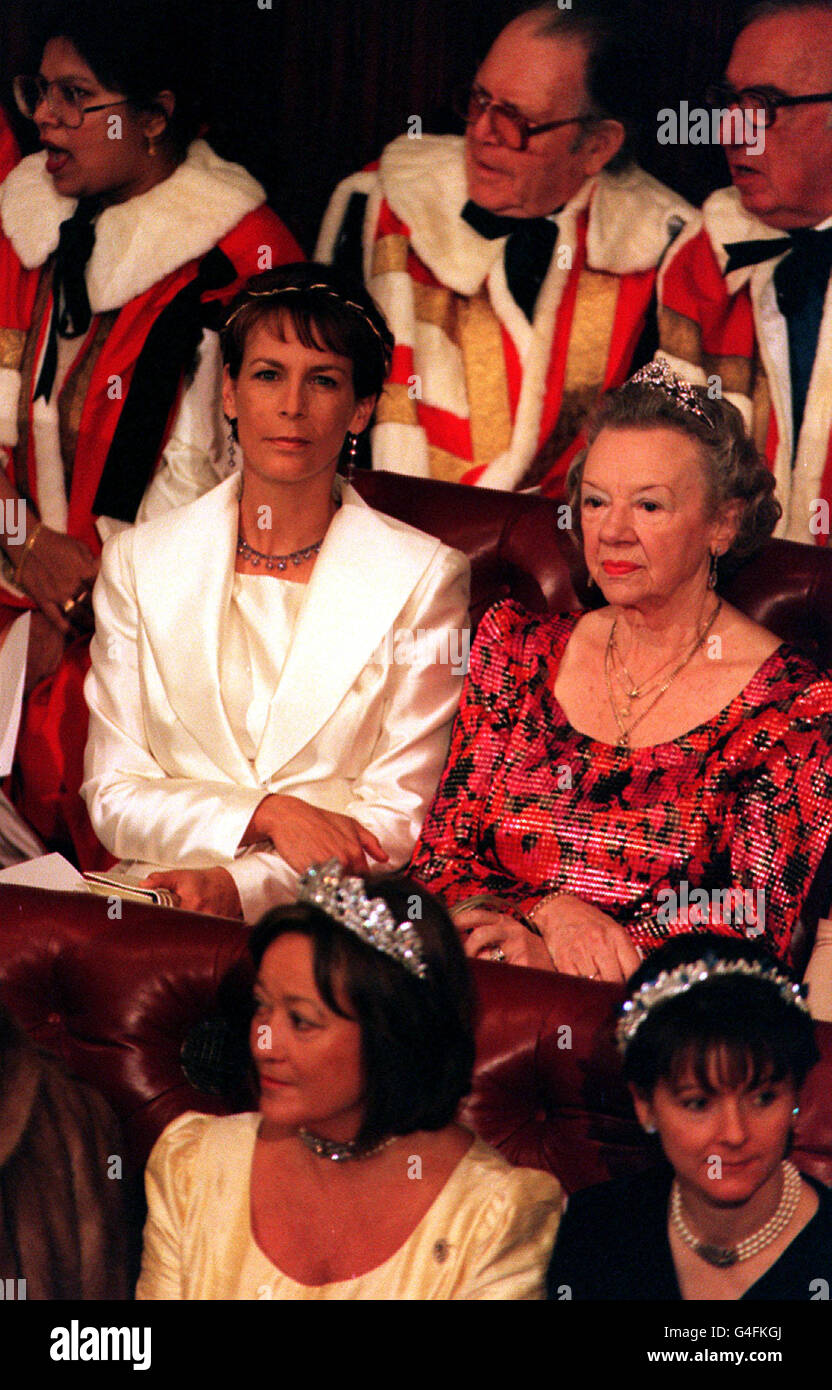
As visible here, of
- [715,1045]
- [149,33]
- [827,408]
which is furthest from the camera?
[149,33]

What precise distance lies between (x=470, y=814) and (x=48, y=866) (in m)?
0.55

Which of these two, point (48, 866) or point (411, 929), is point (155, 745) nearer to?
point (48, 866)

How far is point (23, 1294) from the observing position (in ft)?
5.63

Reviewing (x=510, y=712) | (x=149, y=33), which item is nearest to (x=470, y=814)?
(x=510, y=712)

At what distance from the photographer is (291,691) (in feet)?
8.30

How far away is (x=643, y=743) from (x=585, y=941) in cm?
30

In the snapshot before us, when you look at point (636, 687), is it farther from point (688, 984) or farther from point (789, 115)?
point (789, 115)

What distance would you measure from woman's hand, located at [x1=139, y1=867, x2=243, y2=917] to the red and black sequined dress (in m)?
0.24

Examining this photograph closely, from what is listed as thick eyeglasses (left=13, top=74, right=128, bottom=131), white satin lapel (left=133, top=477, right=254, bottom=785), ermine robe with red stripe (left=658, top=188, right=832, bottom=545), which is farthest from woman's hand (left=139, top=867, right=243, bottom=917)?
thick eyeglasses (left=13, top=74, right=128, bottom=131)

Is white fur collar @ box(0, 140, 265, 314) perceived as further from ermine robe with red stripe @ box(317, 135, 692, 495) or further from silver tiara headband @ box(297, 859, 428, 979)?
silver tiara headband @ box(297, 859, 428, 979)

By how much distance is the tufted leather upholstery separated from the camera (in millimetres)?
1841

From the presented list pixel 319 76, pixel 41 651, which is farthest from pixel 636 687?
pixel 319 76

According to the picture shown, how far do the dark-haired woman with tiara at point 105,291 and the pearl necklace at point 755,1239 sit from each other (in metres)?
1.66

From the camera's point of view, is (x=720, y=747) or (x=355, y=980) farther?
(x=720, y=747)
